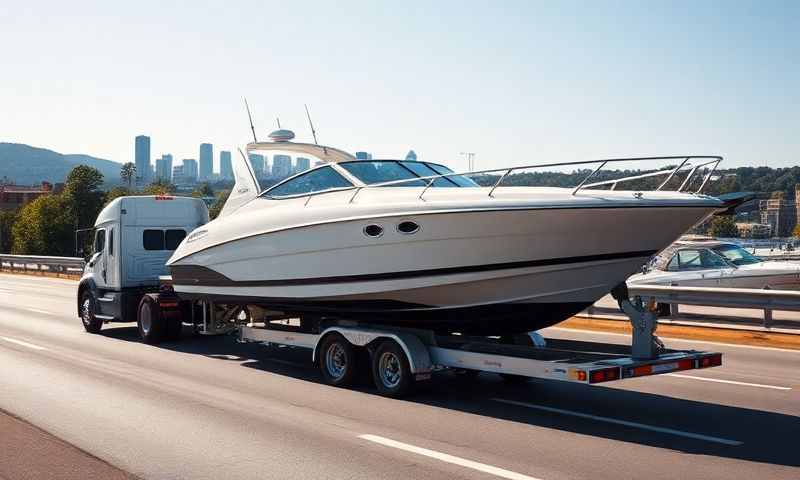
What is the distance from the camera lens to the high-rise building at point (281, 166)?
12977 millimetres

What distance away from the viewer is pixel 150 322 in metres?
15.6

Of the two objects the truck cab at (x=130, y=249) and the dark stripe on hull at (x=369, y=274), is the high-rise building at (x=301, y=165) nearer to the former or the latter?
the dark stripe on hull at (x=369, y=274)

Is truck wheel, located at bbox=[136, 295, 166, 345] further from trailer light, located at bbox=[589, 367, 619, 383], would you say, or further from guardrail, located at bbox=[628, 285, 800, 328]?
trailer light, located at bbox=[589, 367, 619, 383]

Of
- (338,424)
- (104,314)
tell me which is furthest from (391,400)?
(104,314)

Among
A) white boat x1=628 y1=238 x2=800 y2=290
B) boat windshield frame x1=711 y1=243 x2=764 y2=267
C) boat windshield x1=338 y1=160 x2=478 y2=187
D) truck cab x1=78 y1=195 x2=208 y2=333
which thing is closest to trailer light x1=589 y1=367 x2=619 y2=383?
boat windshield x1=338 y1=160 x2=478 y2=187

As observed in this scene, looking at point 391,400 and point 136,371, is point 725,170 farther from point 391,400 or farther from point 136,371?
point 136,371

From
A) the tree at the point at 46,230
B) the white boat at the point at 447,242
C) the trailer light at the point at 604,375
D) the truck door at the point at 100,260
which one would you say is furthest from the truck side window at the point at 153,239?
the tree at the point at 46,230

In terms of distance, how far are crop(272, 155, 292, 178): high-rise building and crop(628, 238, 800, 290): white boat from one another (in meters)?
8.44

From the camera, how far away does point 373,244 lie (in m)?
10.1

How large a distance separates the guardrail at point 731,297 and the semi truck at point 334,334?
14.2ft

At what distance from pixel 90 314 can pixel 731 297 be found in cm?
1264

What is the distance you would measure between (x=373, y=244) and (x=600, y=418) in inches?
129

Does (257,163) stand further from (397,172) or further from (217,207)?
(397,172)

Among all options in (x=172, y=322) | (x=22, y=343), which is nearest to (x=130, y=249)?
(x=172, y=322)
